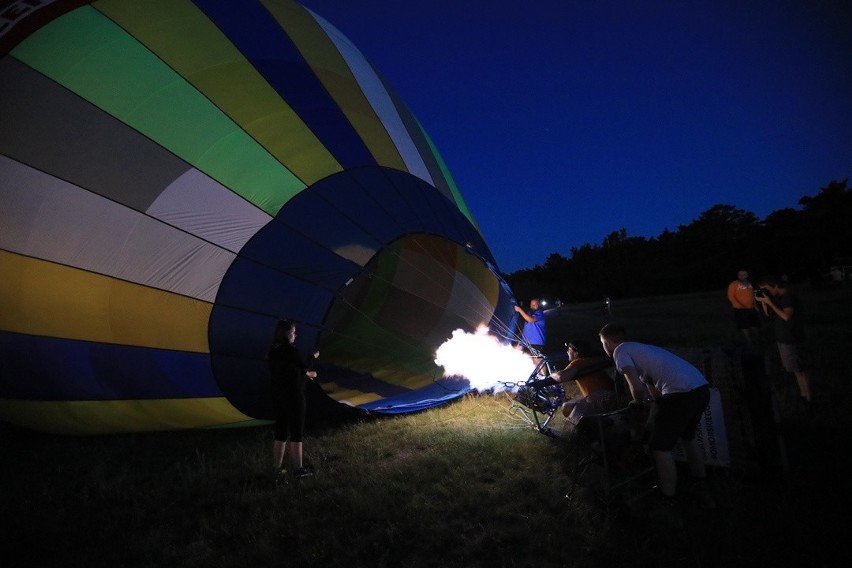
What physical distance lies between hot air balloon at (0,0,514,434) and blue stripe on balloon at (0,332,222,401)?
0.02 m

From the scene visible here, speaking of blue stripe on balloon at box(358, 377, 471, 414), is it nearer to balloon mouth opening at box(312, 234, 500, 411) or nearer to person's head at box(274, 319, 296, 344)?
balloon mouth opening at box(312, 234, 500, 411)

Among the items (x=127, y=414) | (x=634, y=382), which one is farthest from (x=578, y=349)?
(x=127, y=414)

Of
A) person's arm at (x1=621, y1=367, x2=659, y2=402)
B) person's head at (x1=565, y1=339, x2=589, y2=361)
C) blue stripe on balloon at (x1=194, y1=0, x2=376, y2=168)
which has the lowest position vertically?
person's arm at (x1=621, y1=367, x2=659, y2=402)

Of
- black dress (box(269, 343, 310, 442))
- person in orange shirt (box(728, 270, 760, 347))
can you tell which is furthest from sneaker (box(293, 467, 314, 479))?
person in orange shirt (box(728, 270, 760, 347))

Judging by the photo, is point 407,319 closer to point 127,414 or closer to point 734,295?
point 127,414

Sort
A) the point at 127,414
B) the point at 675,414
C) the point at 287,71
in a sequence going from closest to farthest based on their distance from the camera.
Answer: the point at 675,414
the point at 127,414
the point at 287,71

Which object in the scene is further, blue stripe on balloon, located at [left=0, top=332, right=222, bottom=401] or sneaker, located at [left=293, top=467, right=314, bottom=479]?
blue stripe on balloon, located at [left=0, top=332, right=222, bottom=401]

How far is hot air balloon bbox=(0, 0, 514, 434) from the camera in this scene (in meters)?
3.61

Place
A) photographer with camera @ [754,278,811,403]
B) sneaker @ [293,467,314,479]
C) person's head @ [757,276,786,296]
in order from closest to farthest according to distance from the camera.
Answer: sneaker @ [293,467,314,479] → photographer with camera @ [754,278,811,403] → person's head @ [757,276,786,296]

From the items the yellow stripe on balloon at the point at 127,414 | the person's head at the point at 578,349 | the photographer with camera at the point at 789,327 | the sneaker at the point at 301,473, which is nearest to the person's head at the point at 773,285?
the photographer with camera at the point at 789,327

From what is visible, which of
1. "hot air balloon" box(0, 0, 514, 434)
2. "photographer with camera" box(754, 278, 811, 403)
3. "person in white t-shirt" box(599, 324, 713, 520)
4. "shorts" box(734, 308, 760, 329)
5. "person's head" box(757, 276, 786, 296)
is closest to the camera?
"person in white t-shirt" box(599, 324, 713, 520)

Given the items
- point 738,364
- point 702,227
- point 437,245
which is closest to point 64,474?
point 437,245

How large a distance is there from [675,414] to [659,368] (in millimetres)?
271

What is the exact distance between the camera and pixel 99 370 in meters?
3.91
